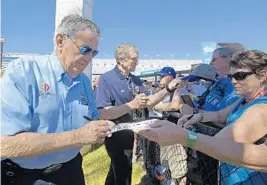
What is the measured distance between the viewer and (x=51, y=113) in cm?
186

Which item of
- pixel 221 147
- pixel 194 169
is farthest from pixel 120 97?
pixel 221 147

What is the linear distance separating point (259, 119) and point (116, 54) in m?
2.46

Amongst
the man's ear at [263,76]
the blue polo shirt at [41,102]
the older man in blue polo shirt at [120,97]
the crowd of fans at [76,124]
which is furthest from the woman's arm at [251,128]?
the older man in blue polo shirt at [120,97]

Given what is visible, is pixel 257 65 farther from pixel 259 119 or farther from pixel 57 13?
pixel 57 13

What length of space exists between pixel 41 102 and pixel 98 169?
398 centimetres

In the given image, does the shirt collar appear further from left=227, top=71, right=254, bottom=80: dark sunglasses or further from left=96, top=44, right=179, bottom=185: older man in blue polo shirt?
left=96, top=44, right=179, bottom=185: older man in blue polo shirt

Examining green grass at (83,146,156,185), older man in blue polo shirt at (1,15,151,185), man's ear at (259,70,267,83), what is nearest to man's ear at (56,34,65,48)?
older man in blue polo shirt at (1,15,151,185)

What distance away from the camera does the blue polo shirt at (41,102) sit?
5.60 ft

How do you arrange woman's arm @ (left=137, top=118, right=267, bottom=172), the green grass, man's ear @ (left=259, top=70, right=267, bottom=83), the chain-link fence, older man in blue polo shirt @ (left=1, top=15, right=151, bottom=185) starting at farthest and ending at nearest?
the green grass → man's ear @ (left=259, top=70, right=267, bottom=83) → the chain-link fence → older man in blue polo shirt @ (left=1, top=15, right=151, bottom=185) → woman's arm @ (left=137, top=118, right=267, bottom=172)

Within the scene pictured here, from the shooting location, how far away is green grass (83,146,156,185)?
4981mm

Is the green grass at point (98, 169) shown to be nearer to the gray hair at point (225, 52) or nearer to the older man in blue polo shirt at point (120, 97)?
the older man in blue polo shirt at point (120, 97)

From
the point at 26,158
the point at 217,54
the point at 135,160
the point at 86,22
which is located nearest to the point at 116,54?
the point at 217,54

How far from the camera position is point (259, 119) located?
5.85 feet

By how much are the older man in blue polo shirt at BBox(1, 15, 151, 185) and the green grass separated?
9.40ft
